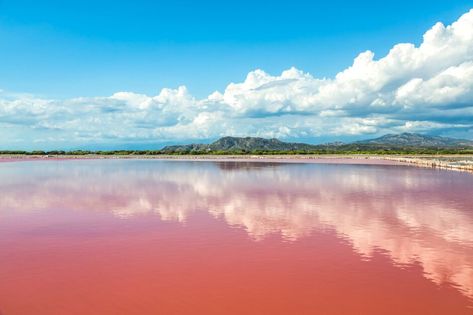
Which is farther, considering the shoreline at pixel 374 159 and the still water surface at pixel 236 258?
the shoreline at pixel 374 159

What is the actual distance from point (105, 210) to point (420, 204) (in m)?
19.9

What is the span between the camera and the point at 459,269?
44.2 ft

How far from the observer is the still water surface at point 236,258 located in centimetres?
1096

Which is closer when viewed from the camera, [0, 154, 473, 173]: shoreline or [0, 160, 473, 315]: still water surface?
[0, 160, 473, 315]: still water surface

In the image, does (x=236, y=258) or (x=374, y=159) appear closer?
(x=236, y=258)

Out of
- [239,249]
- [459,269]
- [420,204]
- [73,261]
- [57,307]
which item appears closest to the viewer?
[57,307]

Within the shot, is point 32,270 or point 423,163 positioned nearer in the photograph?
point 32,270

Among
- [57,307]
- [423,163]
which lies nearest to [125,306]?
[57,307]

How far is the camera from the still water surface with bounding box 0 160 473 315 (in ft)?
36.0

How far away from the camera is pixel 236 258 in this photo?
14.8 metres

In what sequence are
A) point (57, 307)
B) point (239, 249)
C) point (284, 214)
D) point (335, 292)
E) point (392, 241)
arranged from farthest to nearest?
1. point (284, 214)
2. point (392, 241)
3. point (239, 249)
4. point (335, 292)
5. point (57, 307)

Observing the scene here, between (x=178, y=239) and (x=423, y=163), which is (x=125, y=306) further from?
(x=423, y=163)

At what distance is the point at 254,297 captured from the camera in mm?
11273

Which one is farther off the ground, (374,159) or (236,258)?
(236,258)
